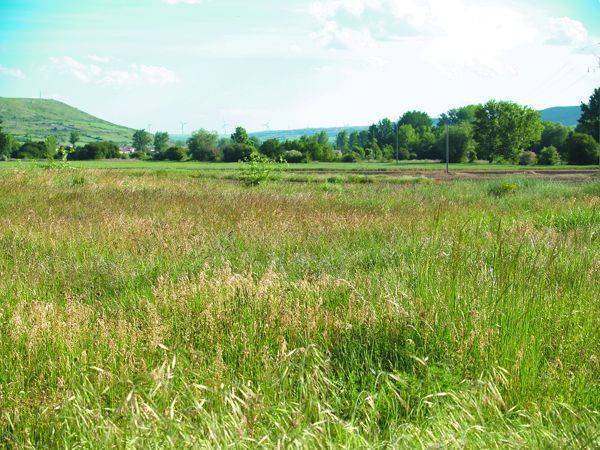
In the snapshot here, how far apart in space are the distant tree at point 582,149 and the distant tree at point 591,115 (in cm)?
1340

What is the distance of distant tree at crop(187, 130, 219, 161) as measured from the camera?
94.5 meters

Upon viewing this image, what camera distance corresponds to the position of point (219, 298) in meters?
5.05

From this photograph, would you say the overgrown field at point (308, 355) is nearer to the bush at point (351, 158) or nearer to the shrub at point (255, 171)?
the shrub at point (255, 171)

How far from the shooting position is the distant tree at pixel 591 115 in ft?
269

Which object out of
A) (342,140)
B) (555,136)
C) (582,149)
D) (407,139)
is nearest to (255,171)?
(582,149)

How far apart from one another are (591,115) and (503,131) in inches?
507

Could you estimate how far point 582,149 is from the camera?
69.2 meters

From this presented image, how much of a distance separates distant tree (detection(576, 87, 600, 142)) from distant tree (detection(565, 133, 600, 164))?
13399mm

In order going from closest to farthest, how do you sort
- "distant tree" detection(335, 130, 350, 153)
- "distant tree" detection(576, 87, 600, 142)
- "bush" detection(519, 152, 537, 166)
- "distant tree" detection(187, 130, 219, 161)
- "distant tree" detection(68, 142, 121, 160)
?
"bush" detection(519, 152, 537, 166), "distant tree" detection(576, 87, 600, 142), "distant tree" detection(187, 130, 219, 161), "distant tree" detection(68, 142, 121, 160), "distant tree" detection(335, 130, 350, 153)

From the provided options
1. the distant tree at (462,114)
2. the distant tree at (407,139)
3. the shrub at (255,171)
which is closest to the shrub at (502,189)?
the shrub at (255,171)

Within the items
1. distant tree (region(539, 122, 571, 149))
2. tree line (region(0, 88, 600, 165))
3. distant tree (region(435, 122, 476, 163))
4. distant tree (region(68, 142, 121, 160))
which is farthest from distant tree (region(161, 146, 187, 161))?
distant tree (region(539, 122, 571, 149))

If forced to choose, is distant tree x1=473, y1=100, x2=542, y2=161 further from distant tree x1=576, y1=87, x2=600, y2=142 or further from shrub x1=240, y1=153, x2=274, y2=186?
shrub x1=240, y1=153, x2=274, y2=186

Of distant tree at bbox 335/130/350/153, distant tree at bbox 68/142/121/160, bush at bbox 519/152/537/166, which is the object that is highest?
distant tree at bbox 335/130/350/153

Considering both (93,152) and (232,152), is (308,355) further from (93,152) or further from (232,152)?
(93,152)
